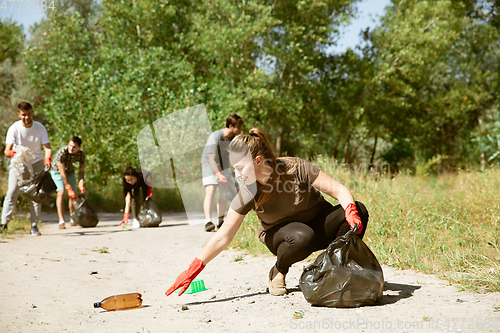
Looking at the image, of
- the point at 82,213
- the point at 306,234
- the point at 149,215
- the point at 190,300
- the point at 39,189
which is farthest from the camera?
the point at 149,215

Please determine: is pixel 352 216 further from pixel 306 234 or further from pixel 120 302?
pixel 120 302

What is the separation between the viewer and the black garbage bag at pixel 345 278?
10.4 ft

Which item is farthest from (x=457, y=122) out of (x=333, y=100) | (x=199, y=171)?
(x=199, y=171)

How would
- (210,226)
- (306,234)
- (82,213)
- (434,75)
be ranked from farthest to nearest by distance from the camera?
(434,75) → (82,213) → (210,226) → (306,234)

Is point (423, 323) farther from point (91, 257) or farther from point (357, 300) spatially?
point (91, 257)

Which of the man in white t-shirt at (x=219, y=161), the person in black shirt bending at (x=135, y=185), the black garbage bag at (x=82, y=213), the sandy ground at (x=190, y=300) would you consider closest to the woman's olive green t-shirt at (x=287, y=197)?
the sandy ground at (x=190, y=300)

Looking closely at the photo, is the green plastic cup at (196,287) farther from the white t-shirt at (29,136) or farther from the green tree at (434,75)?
the green tree at (434,75)

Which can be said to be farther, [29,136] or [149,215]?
[149,215]

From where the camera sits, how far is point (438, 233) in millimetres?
5289

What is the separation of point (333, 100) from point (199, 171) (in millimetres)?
8207

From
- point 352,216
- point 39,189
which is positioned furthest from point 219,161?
point 352,216

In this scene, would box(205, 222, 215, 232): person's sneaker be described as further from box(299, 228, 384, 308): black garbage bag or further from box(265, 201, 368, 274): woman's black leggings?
box(299, 228, 384, 308): black garbage bag

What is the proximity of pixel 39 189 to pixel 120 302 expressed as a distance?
400 cm

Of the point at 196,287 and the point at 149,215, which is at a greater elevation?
the point at 149,215
